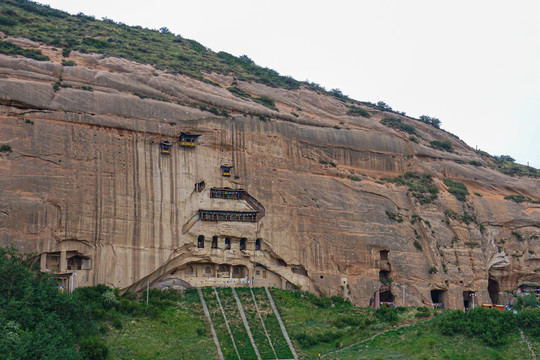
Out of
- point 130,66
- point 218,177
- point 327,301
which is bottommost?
point 327,301

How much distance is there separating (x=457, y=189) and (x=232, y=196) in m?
23.7

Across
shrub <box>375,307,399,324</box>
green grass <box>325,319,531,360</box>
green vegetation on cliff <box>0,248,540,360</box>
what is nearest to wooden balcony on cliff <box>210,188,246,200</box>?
green vegetation on cliff <box>0,248,540,360</box>

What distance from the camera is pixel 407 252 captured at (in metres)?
50.6

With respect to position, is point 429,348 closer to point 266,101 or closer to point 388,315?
point 388,315

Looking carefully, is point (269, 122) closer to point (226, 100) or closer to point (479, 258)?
point (226, 100)

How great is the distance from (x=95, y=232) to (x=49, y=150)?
6.23 m

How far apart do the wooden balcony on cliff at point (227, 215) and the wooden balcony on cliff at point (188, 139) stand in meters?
5.28

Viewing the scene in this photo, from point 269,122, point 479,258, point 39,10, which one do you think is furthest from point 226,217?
point 39,10

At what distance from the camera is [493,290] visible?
57406 mm

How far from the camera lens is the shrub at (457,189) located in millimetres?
57272

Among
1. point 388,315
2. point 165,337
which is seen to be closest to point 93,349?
point 165,337

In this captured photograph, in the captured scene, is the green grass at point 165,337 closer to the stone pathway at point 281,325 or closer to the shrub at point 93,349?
the shrub at point 93,349

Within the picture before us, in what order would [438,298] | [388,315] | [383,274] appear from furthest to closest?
[438,298], [383,274], [388,315]

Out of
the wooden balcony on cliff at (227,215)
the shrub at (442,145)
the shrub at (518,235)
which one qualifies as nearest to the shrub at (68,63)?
the wooden balcony on cliff at (227,215)
